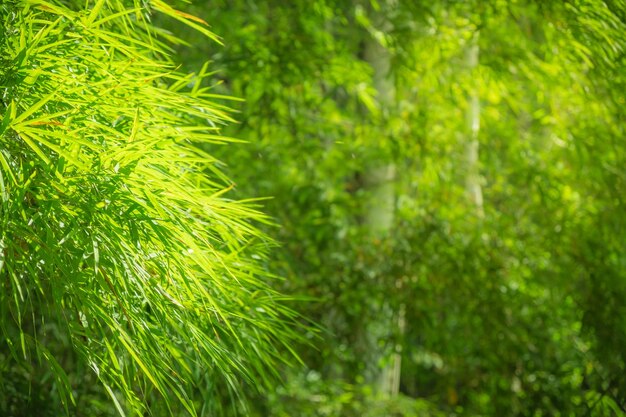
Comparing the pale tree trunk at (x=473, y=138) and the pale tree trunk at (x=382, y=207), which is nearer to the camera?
the pale tree trunk at (x=382, y=207)

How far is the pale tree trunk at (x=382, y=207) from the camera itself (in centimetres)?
308

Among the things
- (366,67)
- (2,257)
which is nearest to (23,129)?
(2,257)

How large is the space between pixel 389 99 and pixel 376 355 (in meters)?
1.07

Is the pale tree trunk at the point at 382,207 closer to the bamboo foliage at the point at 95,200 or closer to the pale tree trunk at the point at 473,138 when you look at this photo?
the pale tree trunk at the point at 473,138

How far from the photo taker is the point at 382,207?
10.8 feet

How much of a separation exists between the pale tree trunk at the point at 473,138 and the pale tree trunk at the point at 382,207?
319mm

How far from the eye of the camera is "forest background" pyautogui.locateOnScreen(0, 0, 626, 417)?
2785 mm

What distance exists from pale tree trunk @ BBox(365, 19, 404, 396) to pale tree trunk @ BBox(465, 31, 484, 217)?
12.6 inches

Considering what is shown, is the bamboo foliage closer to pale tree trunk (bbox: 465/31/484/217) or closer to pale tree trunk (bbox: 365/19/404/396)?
pale tree trunk (bbox: 365/19/404/396)

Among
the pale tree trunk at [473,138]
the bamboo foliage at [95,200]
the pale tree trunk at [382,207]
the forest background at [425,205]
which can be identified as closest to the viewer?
the bamboo foliage at [95,200]

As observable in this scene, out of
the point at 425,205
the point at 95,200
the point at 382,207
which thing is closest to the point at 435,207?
the point at 425,205

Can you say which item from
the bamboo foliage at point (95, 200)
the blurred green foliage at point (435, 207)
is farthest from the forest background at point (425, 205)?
the bamboo foliage at point (95, 200)

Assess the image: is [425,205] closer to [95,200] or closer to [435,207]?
[435,207]

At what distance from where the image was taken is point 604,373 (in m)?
2.80
